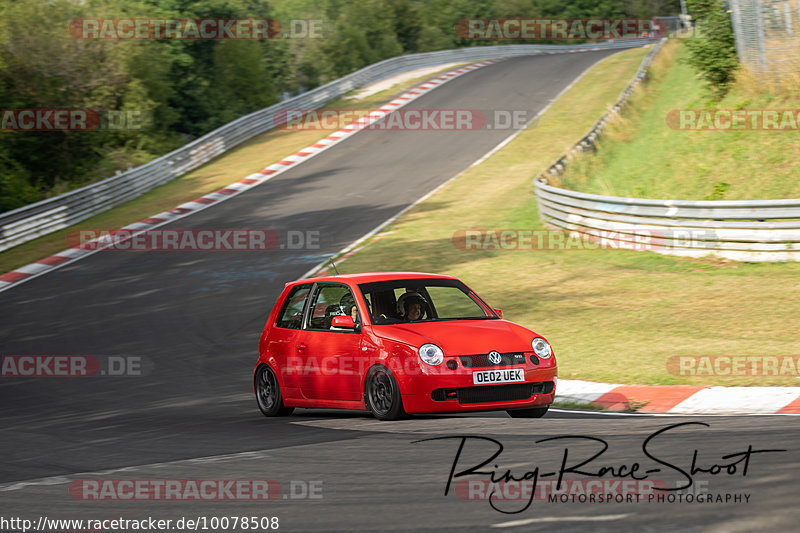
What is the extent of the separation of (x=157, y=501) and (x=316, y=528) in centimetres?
132

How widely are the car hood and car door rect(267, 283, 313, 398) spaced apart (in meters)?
1.28

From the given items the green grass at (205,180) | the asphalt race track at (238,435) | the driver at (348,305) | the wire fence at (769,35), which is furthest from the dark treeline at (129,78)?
the driver at (348,305)

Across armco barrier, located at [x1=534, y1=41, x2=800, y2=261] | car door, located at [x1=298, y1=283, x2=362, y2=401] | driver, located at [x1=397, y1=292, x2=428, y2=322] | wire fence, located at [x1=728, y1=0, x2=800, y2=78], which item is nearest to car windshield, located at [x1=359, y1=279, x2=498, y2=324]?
driver, located at [x1=397, y1=292, x2=428, y2=322]

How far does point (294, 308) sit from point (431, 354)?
2.36 meters

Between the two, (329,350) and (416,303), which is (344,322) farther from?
(416,303)

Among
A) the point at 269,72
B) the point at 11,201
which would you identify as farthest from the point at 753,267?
the point at 269,72

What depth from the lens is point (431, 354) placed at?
8.42 meters

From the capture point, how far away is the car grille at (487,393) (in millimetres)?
8375

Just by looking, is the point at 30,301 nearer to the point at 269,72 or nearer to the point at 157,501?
the point at 157,501

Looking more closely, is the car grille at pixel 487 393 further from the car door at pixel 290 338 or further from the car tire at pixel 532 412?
the car door at pixel 290 338

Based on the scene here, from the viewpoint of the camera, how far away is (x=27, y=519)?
546 cm

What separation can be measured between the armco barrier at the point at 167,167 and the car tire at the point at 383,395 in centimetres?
1908

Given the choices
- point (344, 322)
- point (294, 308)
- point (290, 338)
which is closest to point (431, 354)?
point (344, 322)

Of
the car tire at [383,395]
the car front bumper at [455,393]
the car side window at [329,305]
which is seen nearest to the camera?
the car front bumper at [455,393]
